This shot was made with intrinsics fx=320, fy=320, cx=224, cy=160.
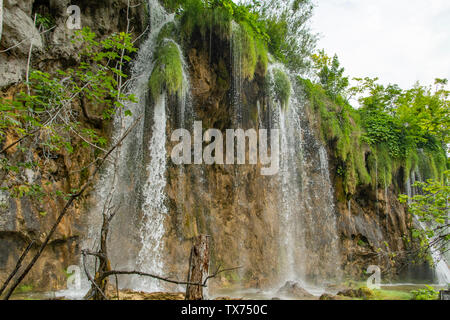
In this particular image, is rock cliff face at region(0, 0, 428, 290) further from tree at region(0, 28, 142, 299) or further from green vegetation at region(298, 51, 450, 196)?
tree at region(0, 28, 142, 299)

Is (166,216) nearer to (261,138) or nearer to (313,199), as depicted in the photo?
(261,138)

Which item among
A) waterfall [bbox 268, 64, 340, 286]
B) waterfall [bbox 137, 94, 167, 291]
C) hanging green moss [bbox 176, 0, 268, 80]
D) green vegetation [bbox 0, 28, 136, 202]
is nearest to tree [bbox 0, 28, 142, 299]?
green vegetation [bbox 0, 28, 136, 202]

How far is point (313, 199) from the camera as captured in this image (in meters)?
12.9

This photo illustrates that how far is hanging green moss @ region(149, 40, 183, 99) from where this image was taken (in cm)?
894

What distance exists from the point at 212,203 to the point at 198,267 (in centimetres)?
773

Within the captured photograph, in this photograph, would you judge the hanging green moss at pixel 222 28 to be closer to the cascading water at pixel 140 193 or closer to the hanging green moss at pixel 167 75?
the hanging green moss at pixel 167 75

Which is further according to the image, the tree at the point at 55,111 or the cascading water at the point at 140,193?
the cascading water at the point at 140,193


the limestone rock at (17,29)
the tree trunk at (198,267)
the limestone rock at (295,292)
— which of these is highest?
Answer: the limestone rock at (17,29)

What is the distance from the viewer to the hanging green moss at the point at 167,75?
352 inches

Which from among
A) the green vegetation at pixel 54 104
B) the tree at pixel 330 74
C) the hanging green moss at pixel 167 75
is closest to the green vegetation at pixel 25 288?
the green vegetation at pixel 54 104

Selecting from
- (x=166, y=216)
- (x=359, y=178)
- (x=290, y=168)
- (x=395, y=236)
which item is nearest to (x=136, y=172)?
(x=166, y=216)

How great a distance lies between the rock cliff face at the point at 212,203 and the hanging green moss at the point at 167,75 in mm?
514

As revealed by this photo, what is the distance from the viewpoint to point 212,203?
10570 millimetres
